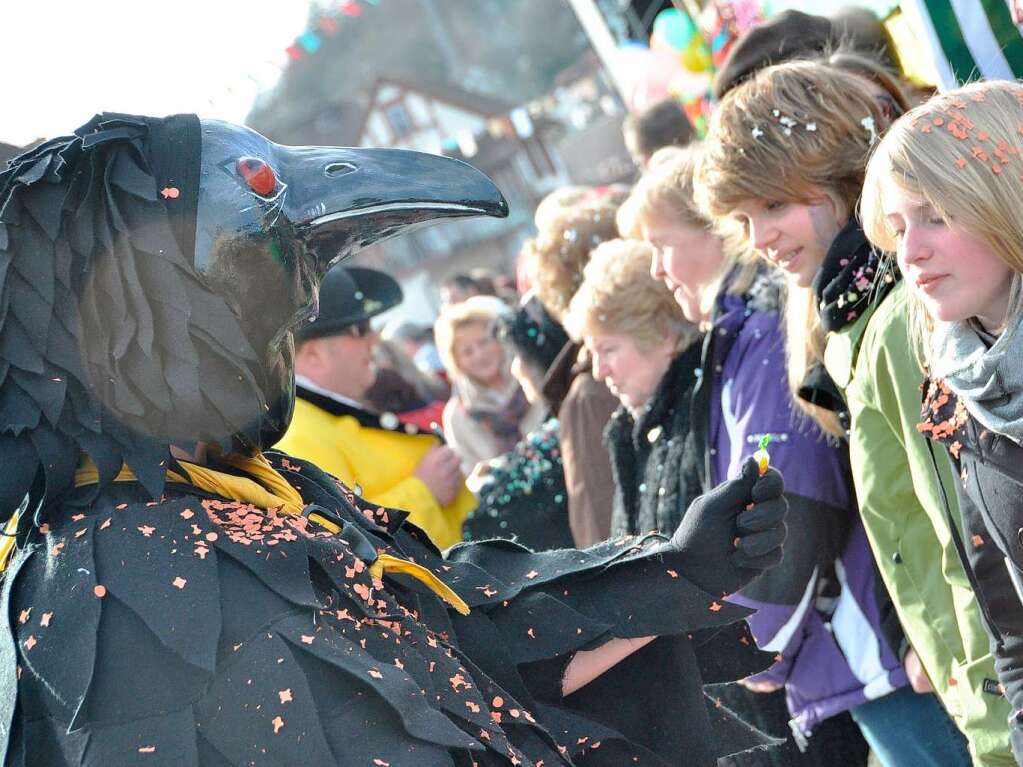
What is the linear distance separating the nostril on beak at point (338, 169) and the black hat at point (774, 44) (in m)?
1.81

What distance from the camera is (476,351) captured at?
5441 mm

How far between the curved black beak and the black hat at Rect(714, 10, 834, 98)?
5.64 feet

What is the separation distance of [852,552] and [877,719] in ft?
1.27

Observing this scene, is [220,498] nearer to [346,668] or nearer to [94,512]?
[94,512]

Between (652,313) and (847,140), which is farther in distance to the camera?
(652,313)

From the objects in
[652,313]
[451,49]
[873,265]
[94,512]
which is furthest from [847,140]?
[451,49]

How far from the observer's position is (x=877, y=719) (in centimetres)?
281

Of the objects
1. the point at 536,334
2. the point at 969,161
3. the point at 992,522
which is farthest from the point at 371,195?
the point at 536,334

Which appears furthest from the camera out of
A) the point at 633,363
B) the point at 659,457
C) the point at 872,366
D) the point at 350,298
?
the point at 350,298

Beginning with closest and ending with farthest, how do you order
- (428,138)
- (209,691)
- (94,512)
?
(209,691), (94,512), (428,138)

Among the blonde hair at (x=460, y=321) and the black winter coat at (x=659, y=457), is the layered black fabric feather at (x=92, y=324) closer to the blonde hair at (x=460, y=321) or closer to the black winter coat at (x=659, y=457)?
the black winter coat at (x=659, y=457)

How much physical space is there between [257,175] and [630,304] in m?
1.75

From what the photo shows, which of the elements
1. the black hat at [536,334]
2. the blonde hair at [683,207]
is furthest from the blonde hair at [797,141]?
the black hat at [536,334]

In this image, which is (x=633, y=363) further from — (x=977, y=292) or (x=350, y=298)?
(x=977, y=292)
